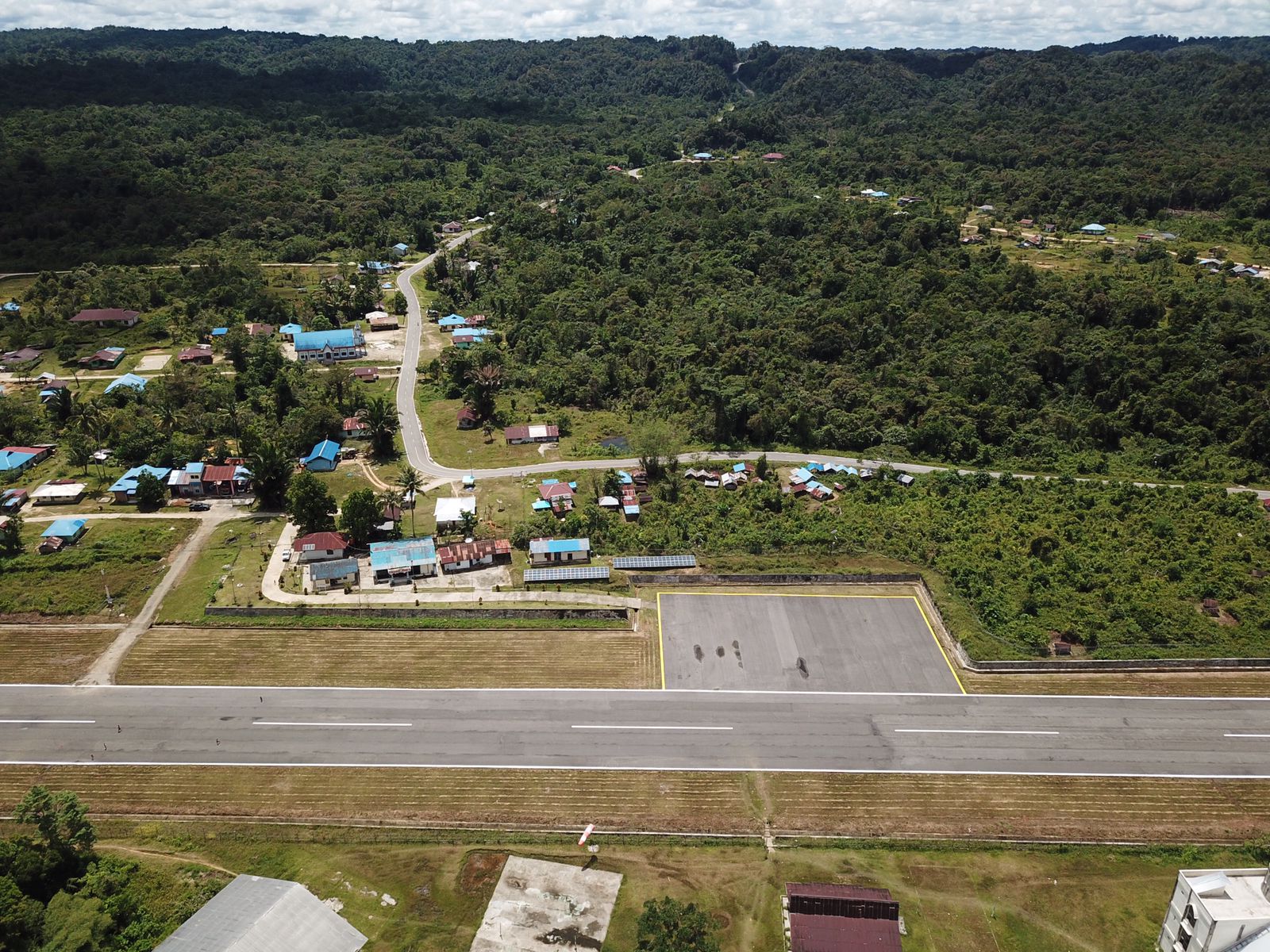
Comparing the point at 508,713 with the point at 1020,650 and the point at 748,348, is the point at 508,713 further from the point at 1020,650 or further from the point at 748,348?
the point at 748,348

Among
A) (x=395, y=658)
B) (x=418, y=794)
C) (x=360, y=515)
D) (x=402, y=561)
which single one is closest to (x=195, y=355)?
(x=360, y=515)

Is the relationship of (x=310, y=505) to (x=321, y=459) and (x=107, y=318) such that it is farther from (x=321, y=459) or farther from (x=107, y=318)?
(x=107, y=318)

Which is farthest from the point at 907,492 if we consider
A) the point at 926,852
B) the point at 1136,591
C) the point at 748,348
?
the point at 926,852

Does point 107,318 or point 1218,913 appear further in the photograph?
point 107,318

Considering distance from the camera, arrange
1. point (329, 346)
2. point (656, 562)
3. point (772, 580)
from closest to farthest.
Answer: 1. point (772, 580)
2. point (656, 562)
3. point (329, 346)

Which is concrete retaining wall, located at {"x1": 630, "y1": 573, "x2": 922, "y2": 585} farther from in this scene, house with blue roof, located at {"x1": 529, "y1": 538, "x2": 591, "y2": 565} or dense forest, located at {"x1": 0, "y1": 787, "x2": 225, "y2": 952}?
dense forest, located at {"x1": 0, "y1": 787, "x2": 225, "y2": 952}

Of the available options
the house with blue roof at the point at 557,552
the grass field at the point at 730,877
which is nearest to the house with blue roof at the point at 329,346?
the house with blue roof at the point at 557,552
